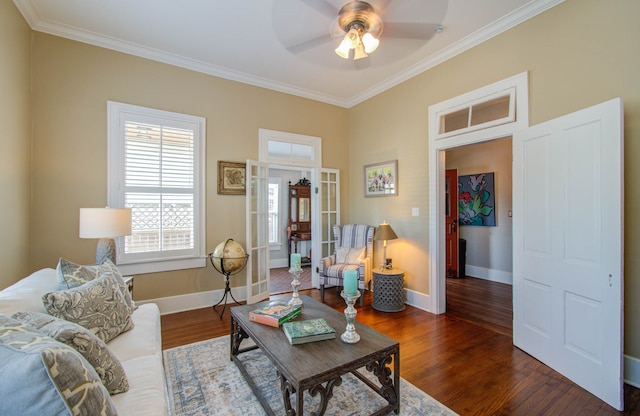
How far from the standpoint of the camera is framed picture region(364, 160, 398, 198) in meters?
4.24

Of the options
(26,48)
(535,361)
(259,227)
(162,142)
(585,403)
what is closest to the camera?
(585,403)

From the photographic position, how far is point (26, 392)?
0.75 m

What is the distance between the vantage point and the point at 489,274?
5262 millimetres

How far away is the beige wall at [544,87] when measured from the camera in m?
2.18

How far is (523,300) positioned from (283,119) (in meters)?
3.81

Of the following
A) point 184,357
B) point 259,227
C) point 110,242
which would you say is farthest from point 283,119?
point 184,357

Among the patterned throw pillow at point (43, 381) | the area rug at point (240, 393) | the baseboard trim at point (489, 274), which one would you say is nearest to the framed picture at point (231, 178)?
the area rug at point (240, 393)

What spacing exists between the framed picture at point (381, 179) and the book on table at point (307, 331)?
2.70 meters

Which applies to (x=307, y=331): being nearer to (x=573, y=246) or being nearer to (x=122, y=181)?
(x=573, y=246)

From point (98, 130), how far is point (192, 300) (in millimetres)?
2302

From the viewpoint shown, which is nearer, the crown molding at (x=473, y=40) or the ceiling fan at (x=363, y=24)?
the ceiling fan at (x=363, y=24)

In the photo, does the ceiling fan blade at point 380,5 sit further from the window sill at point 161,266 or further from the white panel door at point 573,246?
the window sill at point 161,266

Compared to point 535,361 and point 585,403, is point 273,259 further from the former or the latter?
point 585,403

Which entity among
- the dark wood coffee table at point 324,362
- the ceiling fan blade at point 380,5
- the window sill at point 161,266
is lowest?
the dark wood coffee table at point 324,362
